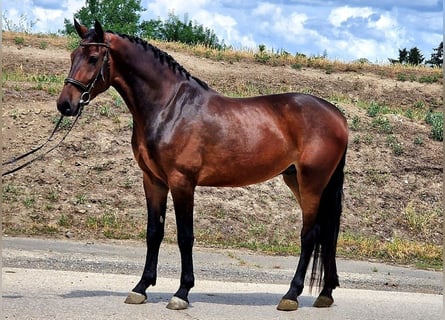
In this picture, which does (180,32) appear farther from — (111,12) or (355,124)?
(355,124)

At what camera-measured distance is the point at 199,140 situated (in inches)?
305

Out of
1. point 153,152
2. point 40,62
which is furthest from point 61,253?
point 40,62

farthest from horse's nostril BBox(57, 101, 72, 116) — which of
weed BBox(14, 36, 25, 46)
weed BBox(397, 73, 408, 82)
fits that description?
weed BBox(397, 73, 408, 82)

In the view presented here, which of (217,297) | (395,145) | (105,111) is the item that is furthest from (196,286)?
(395,145)

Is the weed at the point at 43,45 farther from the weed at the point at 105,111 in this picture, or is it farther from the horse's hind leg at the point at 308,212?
the horse's hind leg at the point at 308,212

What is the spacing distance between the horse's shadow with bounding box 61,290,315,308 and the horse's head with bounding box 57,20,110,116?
1.96m

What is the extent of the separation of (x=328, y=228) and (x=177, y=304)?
1787mm

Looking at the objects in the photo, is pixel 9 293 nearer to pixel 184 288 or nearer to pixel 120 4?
pixel 184 288

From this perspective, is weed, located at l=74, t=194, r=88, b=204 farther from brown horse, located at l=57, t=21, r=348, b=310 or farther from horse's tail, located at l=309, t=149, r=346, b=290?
horse's tail, located at l=309, t=149, r=346, b=290

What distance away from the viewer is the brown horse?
25.1 feet

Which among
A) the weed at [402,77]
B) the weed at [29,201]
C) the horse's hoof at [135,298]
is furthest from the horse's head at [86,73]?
the weed at [402,77]

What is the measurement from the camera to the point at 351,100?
2344 cm

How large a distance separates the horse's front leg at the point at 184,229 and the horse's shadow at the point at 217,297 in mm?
390

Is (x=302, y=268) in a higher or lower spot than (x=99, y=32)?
lower
